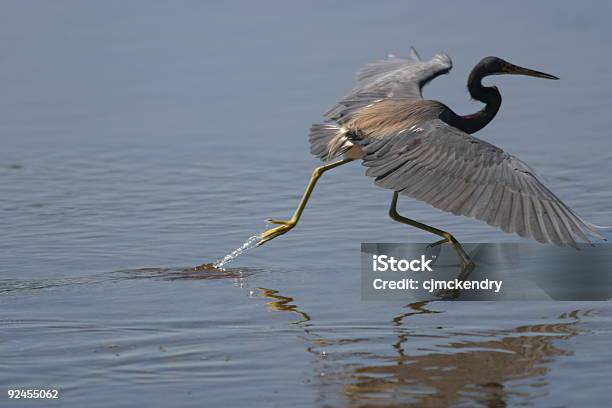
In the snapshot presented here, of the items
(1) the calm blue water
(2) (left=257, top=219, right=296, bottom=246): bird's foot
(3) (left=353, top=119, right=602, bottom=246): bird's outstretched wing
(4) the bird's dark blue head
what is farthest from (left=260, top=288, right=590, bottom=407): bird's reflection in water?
(4) the bird's dark blue head

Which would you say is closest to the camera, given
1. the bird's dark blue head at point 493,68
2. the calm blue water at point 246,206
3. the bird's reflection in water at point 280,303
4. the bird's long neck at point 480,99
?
the calm blue water at point 246,206

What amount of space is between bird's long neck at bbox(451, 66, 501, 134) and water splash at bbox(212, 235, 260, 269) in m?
1.49

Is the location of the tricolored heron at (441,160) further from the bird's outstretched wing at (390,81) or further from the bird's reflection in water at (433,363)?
the bird's reflection in water at (433,363)

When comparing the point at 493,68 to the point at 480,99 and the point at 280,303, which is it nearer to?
the point at 480,99

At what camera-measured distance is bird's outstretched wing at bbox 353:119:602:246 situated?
626cm

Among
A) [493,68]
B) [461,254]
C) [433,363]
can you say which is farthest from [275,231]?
[433,363]

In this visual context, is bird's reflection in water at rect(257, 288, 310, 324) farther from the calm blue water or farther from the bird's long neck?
the bird's long neck

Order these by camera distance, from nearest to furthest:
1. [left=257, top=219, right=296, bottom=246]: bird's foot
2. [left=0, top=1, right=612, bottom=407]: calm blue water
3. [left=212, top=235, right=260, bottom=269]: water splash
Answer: [left=0, top=1, right=612, bottom=407]: calm blue water → [left=212, top=235, right=260, bottom=269]: water splash → [left=257, top=219, right=296, bottom=246]: bird's foot

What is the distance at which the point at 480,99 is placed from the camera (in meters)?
8.36

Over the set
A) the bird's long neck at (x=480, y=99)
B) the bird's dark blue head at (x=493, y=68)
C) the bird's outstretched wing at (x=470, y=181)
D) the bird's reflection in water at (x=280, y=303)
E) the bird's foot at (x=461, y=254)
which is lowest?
the bird's reflection in water at (x=280, y=303)

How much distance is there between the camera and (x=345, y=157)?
7844 mm

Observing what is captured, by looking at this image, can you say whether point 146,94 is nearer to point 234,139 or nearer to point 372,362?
point 234,139

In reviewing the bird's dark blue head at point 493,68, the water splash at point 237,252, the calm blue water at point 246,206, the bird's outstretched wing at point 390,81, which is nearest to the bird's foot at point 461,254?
the calm blue water at point 246,206

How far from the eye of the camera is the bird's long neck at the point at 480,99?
8.20 meters
